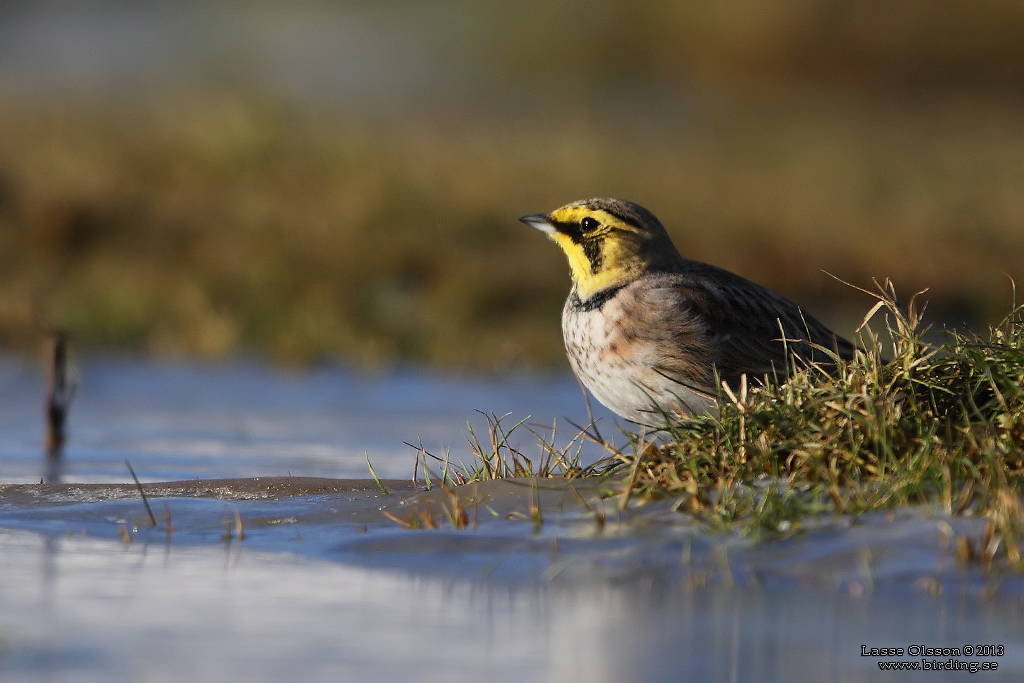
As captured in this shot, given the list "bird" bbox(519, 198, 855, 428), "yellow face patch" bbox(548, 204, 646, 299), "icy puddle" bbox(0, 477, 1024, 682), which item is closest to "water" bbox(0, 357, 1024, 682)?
"icy puddle" bbox(0, 477, 1024, 682)

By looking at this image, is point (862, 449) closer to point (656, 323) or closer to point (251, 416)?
point (656, 323)

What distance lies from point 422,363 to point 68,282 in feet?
11.0

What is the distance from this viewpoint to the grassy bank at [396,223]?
40.0ft

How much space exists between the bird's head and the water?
131cm

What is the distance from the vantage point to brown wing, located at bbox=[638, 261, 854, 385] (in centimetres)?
679

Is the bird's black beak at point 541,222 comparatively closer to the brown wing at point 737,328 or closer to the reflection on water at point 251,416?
the brown wing at point 737,328

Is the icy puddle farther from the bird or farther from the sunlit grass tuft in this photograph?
the bird

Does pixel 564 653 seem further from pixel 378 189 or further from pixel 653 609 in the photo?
pixel 378 189

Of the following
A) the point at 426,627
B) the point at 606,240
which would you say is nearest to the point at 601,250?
the point at 606,240

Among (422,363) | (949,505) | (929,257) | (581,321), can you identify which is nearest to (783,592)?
(949,505)

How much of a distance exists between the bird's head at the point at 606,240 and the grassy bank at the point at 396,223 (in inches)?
165

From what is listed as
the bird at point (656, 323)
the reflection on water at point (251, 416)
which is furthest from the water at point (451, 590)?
the bird at point (656, 323)

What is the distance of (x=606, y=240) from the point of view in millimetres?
7207

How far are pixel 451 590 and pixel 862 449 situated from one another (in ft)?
5.16
